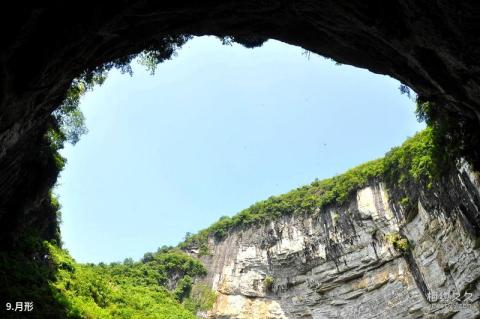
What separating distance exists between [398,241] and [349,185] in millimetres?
7619

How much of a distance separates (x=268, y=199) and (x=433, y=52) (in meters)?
35.0

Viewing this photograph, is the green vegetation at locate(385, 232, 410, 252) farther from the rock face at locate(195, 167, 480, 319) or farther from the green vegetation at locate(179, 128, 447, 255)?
the green vegetation at locate(179, 128, 447, 255)

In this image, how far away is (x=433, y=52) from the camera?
1005cm

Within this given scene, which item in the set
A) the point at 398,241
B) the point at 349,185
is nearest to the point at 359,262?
the point at 398,241

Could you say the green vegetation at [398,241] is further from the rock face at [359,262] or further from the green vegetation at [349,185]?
the green vegetation at [349,185]


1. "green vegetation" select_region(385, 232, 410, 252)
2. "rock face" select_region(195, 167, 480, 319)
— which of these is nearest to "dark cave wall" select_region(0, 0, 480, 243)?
"rock face" select_region(195, 167, 480, 319)

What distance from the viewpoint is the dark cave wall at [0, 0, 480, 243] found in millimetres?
8438

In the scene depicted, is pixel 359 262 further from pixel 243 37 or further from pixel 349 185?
pixel 243 37

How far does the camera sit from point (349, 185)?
35.9 m

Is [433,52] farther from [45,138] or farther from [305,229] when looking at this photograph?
[305,229]

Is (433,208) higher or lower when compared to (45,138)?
lower

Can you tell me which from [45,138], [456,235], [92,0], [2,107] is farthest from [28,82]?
[456,235]

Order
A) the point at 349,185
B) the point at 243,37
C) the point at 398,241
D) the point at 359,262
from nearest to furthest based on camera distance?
the point at 243,37, the point at 398,241, the point at 359,262, the point at 349,185

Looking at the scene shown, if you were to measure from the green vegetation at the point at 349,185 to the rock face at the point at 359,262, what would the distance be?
88cm
